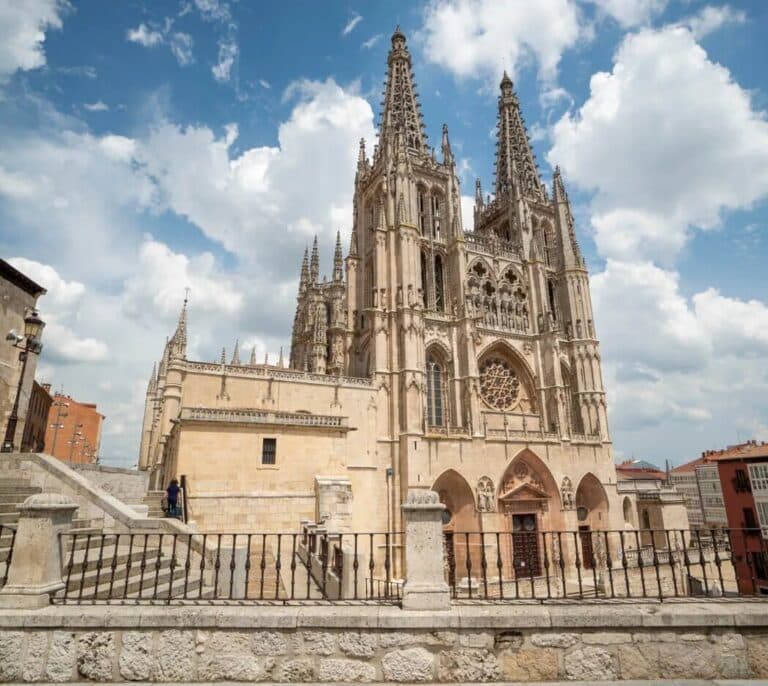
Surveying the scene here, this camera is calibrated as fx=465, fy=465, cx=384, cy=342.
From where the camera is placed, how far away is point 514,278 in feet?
105

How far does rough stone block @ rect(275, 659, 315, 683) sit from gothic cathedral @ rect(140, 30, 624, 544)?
1195cm

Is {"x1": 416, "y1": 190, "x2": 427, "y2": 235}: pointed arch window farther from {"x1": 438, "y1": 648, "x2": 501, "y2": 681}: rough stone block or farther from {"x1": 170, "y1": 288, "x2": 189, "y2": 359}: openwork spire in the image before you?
{"x1": 438, "y1": 648, "x2": 501, "y2": 681}: rough stone block

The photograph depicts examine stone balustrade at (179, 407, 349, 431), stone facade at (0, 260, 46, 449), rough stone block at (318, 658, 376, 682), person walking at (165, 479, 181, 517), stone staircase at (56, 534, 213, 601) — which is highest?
stone facade at (0, 260, 46, 449)

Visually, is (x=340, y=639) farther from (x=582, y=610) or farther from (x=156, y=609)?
(x=582, y=610)

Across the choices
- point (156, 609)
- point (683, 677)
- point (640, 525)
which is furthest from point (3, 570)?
point (640, 525)

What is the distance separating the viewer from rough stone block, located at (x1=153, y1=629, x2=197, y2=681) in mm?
4496

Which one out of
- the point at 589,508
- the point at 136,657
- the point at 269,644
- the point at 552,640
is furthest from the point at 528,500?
the point at 136,657

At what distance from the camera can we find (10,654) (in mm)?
4555

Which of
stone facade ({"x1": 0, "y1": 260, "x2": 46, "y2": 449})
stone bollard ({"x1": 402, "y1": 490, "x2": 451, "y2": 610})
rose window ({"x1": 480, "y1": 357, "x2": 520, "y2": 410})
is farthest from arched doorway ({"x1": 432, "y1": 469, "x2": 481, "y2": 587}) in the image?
stone bollard ({"x1": 402, "y1": 490, "x2": 451, "y2": 610})

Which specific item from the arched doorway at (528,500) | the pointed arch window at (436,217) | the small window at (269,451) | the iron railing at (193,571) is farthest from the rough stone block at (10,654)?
the pointed arch window at (436,217)

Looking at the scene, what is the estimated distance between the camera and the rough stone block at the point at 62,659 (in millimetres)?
4531

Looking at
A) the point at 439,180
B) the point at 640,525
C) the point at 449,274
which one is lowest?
the point at 640,525

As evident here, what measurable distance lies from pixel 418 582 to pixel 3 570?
576 centimetres

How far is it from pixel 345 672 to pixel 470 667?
122 cm
